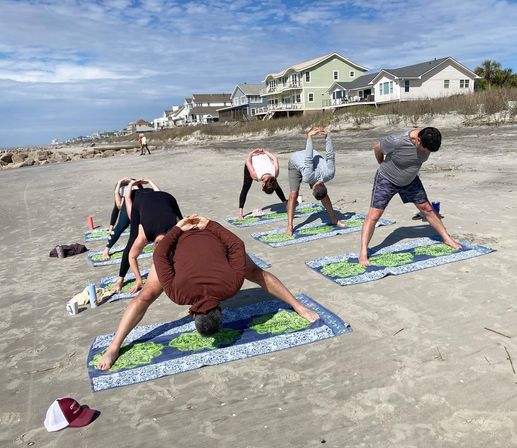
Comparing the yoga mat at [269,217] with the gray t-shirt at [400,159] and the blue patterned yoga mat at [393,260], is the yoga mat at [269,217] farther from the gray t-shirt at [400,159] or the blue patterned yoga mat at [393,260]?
the gray t-shirt at [400,159]

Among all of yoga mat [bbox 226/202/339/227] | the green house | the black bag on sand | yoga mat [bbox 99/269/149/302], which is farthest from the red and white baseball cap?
the green house

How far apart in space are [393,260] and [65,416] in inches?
171

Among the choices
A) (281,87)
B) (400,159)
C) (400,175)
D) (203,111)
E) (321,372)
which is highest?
A: (203,111)

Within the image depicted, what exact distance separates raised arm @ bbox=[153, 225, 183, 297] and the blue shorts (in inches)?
128

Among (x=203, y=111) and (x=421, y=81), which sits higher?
(x=203, y=111)

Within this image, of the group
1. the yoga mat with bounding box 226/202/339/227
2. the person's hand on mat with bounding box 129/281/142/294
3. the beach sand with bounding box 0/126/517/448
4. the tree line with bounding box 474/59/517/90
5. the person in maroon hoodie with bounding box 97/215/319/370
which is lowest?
the beach sand with bounding box 0/126/517/448

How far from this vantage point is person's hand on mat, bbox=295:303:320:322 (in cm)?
429

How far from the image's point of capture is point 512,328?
151 inches

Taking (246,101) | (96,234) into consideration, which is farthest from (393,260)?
(246,101)

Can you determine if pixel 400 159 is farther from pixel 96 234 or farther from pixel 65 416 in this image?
pixel 96 234

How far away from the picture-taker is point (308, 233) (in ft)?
25.0

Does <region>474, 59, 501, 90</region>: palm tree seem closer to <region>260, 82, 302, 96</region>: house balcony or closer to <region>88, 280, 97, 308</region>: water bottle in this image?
<region>260, 82, 302, 96</region>: house balcony

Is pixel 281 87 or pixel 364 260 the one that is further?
pixel 281 87

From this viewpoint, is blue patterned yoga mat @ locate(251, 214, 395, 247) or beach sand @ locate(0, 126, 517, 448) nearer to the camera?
beach sand @ locate(0, 126, 517, 448)
